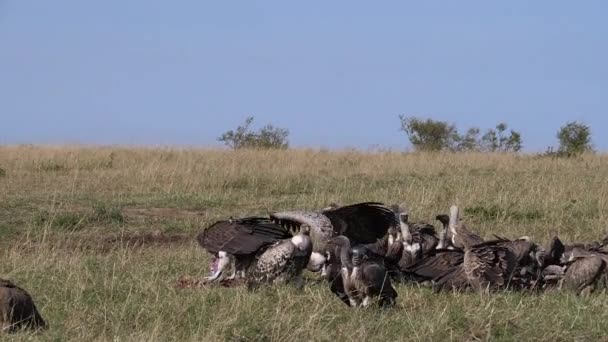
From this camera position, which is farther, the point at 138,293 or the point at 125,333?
the point at 138,293

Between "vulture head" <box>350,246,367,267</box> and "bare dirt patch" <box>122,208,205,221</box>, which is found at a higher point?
"vulture head" <box>350,246,367,267</box>

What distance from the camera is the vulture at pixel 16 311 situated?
5016 millimetres

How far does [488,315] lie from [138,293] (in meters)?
2.17

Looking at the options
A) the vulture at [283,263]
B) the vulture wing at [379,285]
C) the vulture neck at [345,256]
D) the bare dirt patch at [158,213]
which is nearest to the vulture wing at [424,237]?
the vulture at [283,263]

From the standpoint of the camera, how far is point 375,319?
17.9 feet

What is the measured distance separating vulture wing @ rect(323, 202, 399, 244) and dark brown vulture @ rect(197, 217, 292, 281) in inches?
22.9

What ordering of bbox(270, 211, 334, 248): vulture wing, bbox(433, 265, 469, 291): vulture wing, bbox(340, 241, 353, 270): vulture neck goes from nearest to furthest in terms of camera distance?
bbox(340, 241, 353, 270): vulture neck < bbox(433, 265, 469, 291): vulture wing < bbox(270, 211, 334, 248): vulture wing

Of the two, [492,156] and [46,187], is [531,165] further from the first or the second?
[46,187]

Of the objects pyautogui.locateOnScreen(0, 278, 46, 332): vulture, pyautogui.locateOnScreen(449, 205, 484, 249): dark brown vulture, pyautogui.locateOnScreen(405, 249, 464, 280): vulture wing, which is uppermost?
pyautogui.locateOnScreen(449, 205, 484, 249): dark brown vulture

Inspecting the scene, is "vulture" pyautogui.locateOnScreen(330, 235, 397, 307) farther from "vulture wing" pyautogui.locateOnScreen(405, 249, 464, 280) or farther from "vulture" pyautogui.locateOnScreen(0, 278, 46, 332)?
"vulture" pyautogui.locateOnScreen(0, 278, 46, 332)

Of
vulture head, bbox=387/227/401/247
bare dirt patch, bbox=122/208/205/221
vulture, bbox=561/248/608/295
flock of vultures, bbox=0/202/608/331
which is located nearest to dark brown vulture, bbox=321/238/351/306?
flock of vultures, bbox=0/202/608/331

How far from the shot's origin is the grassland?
5258 mm

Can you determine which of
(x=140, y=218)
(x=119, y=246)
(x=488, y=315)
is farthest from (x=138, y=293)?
(x=140, y=218)

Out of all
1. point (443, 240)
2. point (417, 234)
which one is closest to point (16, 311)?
point (417, 234)
